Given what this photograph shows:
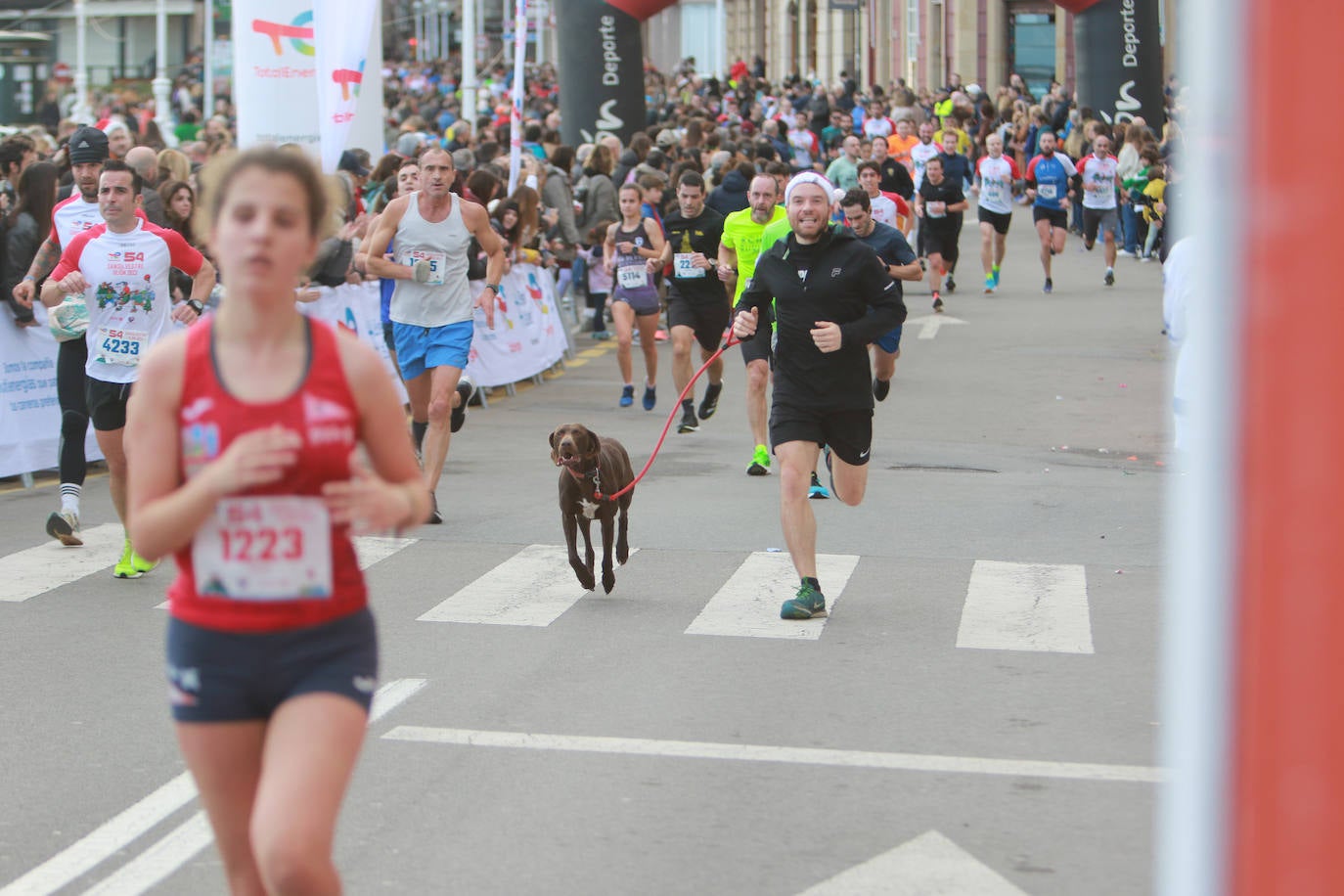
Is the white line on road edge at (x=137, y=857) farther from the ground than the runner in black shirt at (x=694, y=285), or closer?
closer

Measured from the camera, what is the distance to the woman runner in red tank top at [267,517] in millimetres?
3412

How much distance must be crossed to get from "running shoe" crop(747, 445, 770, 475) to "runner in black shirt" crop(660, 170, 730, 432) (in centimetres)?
166

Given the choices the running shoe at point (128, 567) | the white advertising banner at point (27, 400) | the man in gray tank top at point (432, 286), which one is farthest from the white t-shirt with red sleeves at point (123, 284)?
the white advertising banner at point (27, 400)

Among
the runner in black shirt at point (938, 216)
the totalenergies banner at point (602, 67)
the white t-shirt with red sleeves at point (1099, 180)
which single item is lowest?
the runner in black shirt at point (938, 216)

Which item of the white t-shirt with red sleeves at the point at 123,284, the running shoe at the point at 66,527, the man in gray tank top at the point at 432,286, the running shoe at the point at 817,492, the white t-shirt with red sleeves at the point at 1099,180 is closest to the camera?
the white t-shirt with red sleeves at the point at 123,284

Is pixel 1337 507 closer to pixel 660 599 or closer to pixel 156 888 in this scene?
pixel 156 888

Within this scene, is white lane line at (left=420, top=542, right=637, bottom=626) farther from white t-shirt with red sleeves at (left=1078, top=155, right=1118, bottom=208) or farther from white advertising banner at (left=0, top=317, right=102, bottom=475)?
white t-shirt with red sleeves at (left=1078, top=155, right=1118, bottom=208)

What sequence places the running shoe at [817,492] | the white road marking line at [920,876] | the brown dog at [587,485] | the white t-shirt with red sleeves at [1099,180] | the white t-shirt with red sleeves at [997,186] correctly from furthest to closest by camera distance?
the white t-shirt with red sleeves at [1099,180] < the white t-shirt with red sleeves at [997,186] < the running shoe at [817,492] < the brown dog at [587,485] < the white road marking line at [920,876]

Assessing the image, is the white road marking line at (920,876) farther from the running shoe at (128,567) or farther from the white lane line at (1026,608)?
the running shoe at (128,567)

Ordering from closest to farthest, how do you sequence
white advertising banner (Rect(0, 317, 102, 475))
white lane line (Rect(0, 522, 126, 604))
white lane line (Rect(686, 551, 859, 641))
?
white lane line (Rect(686, 551, 859, 641)), white lane line (Rect(0, 522, 126, 604)), white advertising banner (Rect(0, 317, 102, 475))

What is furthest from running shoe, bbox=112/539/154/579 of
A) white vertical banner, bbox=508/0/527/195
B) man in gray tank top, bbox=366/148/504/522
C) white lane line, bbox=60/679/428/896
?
white vertical banner, bbox=508/0/527/195

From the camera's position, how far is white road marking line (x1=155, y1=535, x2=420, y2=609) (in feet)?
31.9

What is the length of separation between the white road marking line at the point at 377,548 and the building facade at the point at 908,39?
33.9 meters

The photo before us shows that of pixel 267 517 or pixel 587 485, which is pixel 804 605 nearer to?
pixel 587 485
